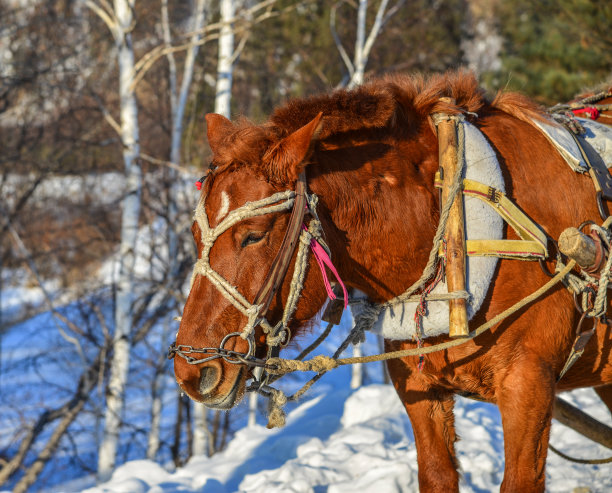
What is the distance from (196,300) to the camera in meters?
2.03

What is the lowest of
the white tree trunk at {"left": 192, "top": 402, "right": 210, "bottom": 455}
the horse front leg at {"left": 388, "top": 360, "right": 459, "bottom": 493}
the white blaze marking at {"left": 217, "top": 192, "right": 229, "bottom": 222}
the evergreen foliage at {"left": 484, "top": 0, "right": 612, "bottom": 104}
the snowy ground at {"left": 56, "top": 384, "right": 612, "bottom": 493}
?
the white tree trunk at {"left": 192, "top": 402, "right": 210, "bottom": 455}

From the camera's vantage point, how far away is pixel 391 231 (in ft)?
7.39

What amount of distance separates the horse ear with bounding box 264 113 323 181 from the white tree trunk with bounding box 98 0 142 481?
4978 millimetres

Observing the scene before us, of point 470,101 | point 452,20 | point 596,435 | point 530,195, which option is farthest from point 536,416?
point 452,20

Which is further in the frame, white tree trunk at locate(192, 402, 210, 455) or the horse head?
white tree trunk at locate(192, 402, 210, 455)

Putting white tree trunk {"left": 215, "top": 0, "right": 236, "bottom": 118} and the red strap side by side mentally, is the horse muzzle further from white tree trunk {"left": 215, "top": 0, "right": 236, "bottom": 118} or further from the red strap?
white tree trunk {"left": 215, "top": 0, "right": 236, "bottom": 118}

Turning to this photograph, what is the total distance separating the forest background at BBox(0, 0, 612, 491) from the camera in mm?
7316

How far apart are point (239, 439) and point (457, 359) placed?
3803 mm

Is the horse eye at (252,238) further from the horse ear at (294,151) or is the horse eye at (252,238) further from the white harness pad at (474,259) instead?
the white harness pad at (474,259)

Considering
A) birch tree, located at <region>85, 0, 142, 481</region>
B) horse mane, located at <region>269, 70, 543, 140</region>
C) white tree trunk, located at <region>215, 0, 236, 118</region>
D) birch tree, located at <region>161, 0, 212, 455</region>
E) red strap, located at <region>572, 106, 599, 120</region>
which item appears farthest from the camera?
birch tree, located at <region>161, 0, 212, 455</region>

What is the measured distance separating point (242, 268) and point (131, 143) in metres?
5.23

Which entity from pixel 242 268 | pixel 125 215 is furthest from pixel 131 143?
pixel 242 268

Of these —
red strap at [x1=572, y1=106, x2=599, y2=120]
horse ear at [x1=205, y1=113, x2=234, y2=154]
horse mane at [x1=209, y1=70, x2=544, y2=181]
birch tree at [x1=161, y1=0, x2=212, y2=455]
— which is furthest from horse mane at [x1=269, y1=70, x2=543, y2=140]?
birch tree at [x1=161, y1=0, x2=212, y2=455]

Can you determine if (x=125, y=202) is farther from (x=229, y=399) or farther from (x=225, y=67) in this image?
(x=229, y=399)
